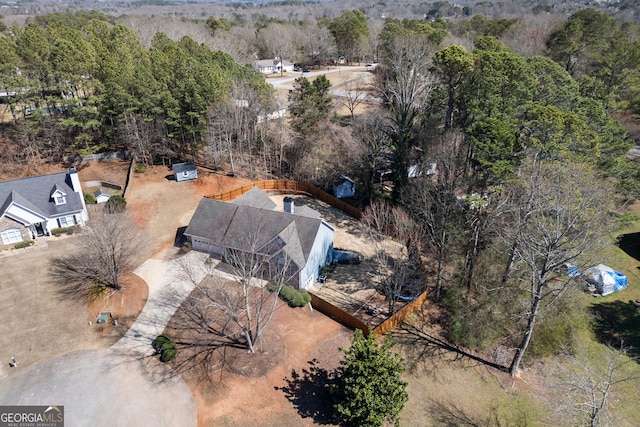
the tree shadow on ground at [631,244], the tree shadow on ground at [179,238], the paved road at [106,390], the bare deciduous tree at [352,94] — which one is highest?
the bare deciduous tree at [352,94]

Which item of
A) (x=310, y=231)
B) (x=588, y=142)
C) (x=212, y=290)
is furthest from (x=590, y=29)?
(x=212, y=290)

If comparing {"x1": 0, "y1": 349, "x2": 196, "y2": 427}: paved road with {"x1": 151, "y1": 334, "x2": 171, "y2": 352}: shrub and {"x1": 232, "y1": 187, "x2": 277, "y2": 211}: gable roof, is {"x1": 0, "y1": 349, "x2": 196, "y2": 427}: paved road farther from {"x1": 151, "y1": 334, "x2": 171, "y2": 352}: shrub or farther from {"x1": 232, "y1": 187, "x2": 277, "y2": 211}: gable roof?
{"x1": 232, "y1": 187, "x2": 277, "y2": 211}: gable roof

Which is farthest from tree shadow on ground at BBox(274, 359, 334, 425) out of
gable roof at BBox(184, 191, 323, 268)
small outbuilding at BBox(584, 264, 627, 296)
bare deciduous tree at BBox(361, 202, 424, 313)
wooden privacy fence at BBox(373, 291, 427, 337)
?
small outbuilding at BBox(584, 264, 627, 296)

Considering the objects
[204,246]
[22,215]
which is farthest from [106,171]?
[204,246]

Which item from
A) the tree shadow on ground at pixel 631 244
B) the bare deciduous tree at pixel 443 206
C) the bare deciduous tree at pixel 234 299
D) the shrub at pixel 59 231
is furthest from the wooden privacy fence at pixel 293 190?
the tree shadow on ground at pixel 631 244

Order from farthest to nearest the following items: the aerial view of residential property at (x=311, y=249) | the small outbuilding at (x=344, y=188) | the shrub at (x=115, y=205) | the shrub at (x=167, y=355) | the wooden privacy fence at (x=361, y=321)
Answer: the small outbuilding at (x=344, y=188)
the shrub at (x=115, y=205)
the wooden privacy fence at (x=361, y=321)
the shrub at (x=167, y=355)
the aerial view of residential property at (x=311, y=249)

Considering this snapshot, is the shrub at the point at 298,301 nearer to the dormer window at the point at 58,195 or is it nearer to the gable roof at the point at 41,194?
the gable roof at the point at 41,194

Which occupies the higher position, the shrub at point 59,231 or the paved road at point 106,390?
the shrub at point 59,231
